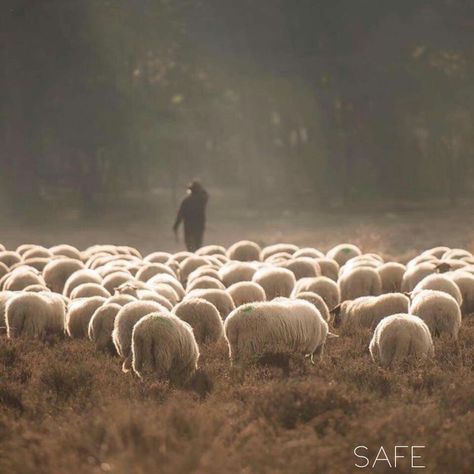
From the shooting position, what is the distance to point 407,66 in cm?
4047

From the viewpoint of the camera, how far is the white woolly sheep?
56.3ft

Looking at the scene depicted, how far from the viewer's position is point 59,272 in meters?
17.3

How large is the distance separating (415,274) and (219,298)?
12.6 ft

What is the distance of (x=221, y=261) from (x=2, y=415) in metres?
11.3

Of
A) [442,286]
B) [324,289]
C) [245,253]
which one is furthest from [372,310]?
[245,253]

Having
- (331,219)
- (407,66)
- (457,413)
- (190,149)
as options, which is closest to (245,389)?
(457,413)

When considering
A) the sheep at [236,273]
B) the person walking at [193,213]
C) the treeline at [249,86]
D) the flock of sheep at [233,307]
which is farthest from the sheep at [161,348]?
the treeline at [249,86]

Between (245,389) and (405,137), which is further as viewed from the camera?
(405,137)

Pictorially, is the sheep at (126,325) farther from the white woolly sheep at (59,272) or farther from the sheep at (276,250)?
the sheep at (276,250)

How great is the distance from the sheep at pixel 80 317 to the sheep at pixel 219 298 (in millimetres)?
1310

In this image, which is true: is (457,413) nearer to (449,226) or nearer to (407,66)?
(449,226)

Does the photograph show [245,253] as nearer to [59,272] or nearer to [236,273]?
[236,273]

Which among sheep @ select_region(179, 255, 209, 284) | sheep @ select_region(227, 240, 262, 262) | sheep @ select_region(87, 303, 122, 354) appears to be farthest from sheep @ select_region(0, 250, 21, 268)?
sheep @ select_region(87, 303, 122, 354)

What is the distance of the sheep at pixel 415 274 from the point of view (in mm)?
15922
